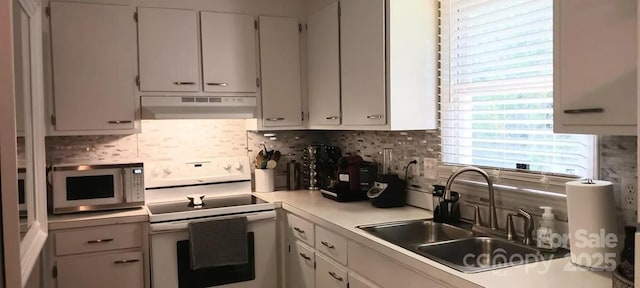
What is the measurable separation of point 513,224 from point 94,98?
2.37 meters

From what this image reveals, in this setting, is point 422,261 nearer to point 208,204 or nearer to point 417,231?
point 417,231

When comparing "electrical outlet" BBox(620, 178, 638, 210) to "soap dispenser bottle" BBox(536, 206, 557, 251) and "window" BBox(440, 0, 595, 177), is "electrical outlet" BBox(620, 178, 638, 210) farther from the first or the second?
"soap dispenser bottle" BBox(536, 206, 557, 251)

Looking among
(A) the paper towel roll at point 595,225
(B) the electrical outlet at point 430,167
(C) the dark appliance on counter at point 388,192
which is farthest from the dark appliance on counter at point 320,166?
(A) the paper towel roll at point 595,225

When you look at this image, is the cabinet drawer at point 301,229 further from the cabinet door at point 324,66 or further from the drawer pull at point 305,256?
the cabinet door at point 324,66

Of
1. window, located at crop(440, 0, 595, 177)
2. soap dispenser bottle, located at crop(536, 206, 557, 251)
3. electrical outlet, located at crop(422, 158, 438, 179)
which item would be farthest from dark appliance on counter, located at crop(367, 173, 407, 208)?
soap dispenser bottle, located at crop(536, 206, 557, 251)

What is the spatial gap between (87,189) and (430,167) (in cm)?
194

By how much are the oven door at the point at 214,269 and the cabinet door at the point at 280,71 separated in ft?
2.35

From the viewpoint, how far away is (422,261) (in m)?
1.82

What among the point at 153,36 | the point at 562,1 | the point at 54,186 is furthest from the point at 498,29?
the point at 54,186

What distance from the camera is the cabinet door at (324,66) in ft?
10.2

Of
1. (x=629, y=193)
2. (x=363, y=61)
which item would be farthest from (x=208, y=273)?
(x=629, y=193)

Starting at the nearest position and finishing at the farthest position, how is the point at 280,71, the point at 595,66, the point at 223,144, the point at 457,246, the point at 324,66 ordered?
the point at 595,66 < the point at 457,246 < the point at 324,66 < the point at 280,71 < the point at 223,144

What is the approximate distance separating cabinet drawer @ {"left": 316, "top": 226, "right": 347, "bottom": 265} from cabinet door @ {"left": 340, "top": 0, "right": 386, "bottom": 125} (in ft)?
2.07

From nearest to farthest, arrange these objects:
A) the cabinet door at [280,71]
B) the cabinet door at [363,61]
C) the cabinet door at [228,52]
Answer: the cabinet door at [363,61] → the cabinet door at [228,52] → the cabinet door at [280,71]
